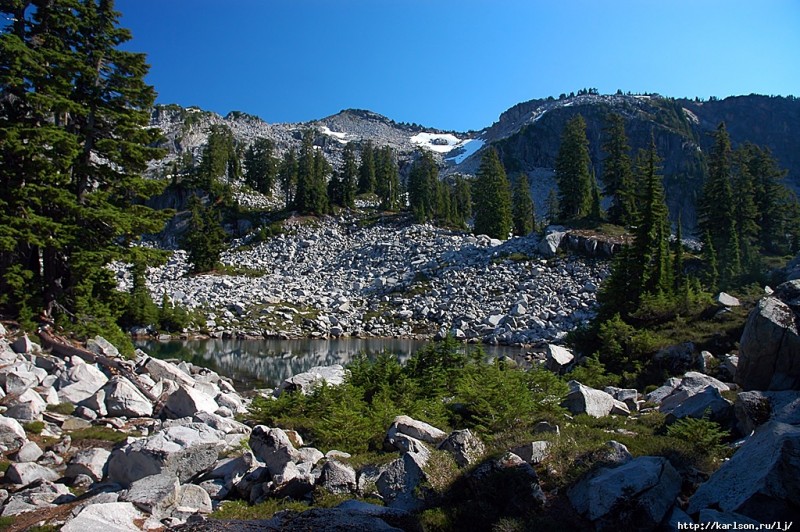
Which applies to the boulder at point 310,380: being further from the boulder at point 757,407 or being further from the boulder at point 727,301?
the boulder at point 727,301

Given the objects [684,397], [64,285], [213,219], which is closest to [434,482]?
[684,397]

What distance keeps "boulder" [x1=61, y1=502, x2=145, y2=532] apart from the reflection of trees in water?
17742 millimetres

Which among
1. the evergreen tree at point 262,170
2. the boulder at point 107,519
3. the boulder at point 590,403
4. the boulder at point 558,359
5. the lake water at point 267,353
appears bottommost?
the lake water at point 267,353

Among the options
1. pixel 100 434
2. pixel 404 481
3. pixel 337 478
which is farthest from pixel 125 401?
pixel 404 481

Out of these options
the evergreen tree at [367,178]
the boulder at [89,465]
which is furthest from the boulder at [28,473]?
the evergreen tree at [367,178]

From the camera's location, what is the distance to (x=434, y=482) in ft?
24.4

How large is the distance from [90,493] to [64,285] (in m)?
14.1

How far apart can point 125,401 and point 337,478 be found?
8.12 m

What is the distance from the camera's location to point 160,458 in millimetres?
8570

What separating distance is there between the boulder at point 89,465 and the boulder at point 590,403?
33.7ft

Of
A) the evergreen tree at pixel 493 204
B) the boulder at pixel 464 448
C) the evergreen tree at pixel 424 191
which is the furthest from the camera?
the evergreen tree at pixel 424 191

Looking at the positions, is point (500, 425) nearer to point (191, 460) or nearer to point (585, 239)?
point (191, 460)

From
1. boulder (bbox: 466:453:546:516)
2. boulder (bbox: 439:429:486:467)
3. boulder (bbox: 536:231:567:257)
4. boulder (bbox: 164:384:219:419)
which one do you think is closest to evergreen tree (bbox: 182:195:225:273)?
boulder (bbox: 536:231:567:257)

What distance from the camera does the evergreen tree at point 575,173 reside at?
6431 centimetres
